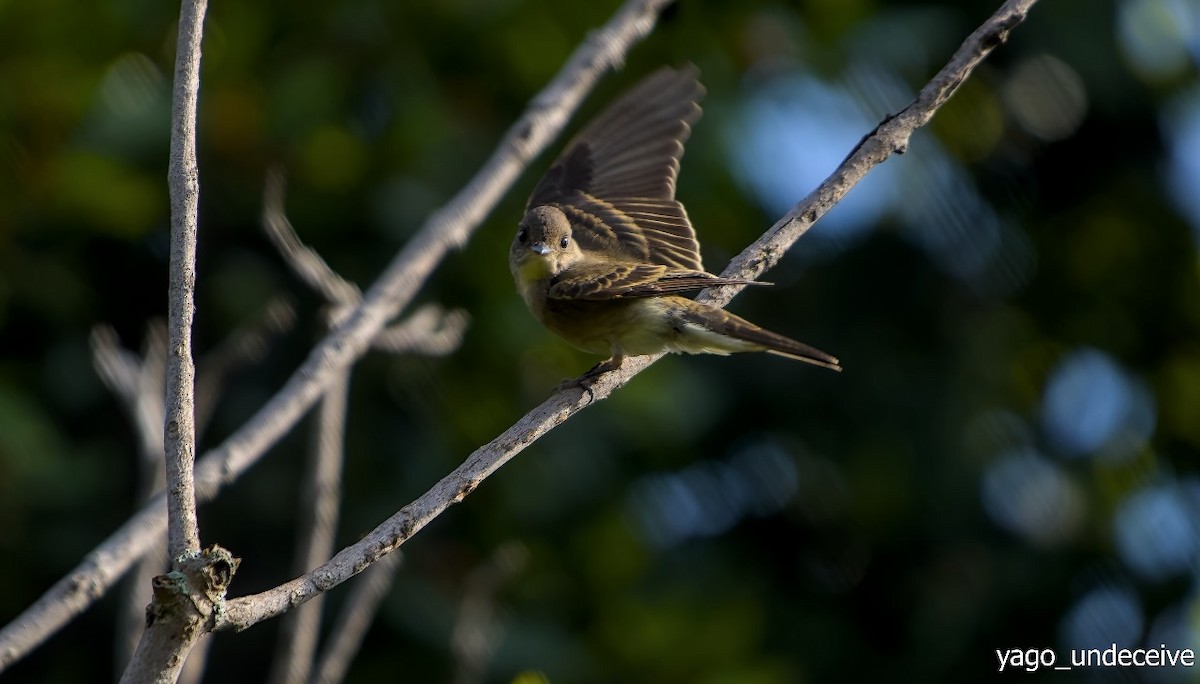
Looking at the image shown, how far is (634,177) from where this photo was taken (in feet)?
16.2

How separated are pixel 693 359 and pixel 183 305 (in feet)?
13.1

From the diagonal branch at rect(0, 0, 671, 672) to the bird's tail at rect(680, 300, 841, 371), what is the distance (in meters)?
0.64

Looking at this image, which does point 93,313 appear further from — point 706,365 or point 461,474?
point 461,474

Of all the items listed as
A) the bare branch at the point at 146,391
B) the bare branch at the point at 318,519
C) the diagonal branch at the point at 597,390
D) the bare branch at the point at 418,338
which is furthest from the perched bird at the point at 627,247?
the bare branch at the point at 146,391

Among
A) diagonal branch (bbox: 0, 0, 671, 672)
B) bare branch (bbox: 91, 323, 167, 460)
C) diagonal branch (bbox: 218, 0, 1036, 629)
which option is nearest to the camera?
diagonal branch (bbox: 218, 0, 1036, 629)

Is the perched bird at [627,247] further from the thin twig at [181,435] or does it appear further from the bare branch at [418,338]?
the thin twig at [181,435]

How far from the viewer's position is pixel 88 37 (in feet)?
18.5

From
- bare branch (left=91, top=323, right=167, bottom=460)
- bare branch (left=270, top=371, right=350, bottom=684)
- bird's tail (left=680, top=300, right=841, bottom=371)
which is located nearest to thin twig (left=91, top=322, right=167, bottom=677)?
bare branch (left=91, top=323, right=167, bottom=460)

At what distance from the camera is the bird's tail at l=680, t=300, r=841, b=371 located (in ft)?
11.7

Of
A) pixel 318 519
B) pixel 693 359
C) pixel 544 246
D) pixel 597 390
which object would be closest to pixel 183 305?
pixel 318 519

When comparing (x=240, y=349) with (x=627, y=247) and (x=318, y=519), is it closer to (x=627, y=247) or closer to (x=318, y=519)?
(x=318, y=519)

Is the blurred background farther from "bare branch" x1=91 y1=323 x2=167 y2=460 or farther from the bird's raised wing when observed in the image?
"bare branch" x1=91 y1=323 x2=167 y2=460

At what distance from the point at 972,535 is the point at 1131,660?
0.81 meters

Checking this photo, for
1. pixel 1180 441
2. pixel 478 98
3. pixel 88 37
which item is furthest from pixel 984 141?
pixel 88 37
